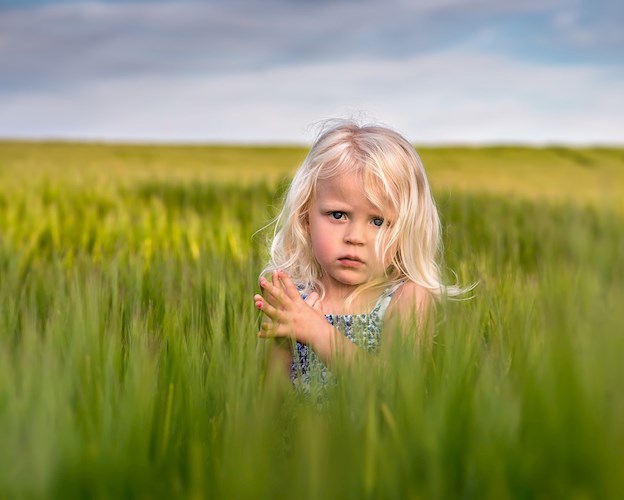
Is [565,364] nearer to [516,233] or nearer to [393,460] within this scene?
[393,460]

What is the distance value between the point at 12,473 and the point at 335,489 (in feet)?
0.94

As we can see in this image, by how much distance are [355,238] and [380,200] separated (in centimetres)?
11

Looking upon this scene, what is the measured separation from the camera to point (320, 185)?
1.83 m

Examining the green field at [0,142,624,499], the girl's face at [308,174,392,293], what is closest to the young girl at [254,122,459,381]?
the girl's face at [308,174,392,293]

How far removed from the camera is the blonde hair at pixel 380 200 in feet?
5.90

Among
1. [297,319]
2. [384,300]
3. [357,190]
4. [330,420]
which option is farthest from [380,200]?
[330,420]

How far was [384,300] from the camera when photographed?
188 centimetres

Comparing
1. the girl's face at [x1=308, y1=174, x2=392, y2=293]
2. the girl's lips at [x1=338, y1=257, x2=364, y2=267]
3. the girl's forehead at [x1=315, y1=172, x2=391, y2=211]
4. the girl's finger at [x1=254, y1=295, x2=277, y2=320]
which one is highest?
the girl's forehead at [x1=315, y1=172, x2=391, y2=211]

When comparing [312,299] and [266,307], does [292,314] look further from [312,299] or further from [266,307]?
[312,299]

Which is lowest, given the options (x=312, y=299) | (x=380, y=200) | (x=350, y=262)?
(x=312, y=299)

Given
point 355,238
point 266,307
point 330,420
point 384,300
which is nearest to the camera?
point 330,420

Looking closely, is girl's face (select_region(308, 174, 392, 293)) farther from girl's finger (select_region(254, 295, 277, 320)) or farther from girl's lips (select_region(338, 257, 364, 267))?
girl's finger (select_region(254, 295, 277, 320))

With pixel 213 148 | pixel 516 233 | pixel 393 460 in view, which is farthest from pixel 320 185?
pixel 213 148

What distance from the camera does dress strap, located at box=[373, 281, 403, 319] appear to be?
1857 millimetres
